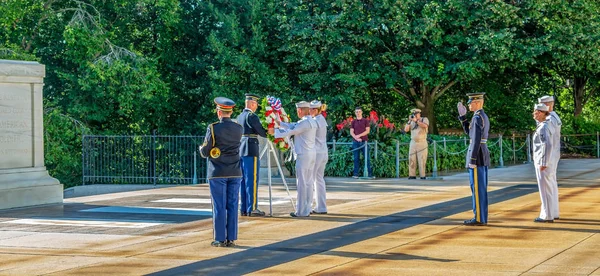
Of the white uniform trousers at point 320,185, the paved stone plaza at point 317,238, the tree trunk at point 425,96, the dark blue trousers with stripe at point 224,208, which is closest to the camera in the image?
the paved stone plaza at point 317,238

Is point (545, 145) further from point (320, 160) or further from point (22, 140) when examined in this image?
point (22, 140)

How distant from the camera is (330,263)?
10070 millimetres

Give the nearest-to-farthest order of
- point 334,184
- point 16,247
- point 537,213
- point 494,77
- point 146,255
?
point 146,255 < point 16,247 < point 537,213 < point 334,184 < point 494,77

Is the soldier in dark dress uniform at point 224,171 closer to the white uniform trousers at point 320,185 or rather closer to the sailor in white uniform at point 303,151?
the sailor in white uniform at point 303,151

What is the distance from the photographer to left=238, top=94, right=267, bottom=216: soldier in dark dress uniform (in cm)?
1477

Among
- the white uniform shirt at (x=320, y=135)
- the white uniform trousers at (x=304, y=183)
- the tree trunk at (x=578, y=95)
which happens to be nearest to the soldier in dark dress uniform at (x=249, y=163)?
the white uniform trousers at (x=304, y=183)

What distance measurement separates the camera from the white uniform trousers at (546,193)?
13.8 metres

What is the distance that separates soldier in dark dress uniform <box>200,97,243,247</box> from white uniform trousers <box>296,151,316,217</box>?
10.1 feet

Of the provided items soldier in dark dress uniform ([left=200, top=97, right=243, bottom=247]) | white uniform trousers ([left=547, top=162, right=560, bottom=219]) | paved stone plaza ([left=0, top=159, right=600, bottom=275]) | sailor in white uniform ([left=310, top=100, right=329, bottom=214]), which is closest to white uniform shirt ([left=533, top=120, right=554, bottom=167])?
white uniform trousers ([left=547, top=162, right=560, bottom=219])

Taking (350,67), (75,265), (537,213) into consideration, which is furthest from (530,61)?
(75,265)

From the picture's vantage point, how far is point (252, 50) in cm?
3238

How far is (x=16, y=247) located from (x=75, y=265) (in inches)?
71.2

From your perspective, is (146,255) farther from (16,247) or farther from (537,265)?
(537,265)

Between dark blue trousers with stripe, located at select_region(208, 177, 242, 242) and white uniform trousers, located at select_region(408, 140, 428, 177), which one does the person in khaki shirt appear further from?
dark blue trousers with stripe, located at select_region(208, 177, 242, 242)
